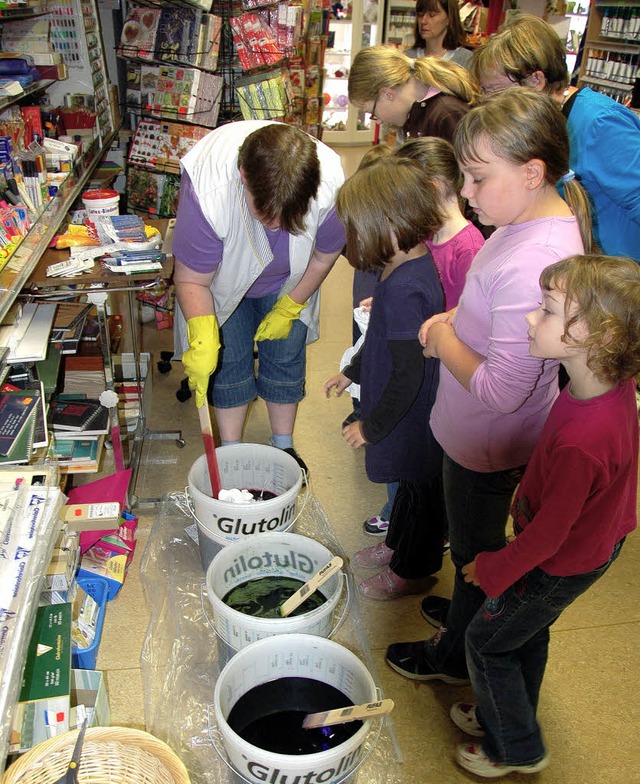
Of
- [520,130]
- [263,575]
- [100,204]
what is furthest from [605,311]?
[100,204]

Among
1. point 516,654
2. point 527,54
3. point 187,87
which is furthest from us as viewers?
point 187,87

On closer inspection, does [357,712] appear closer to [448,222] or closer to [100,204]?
[448,222]

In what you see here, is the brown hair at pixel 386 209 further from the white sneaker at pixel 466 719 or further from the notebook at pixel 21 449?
the white sneaker at pixel 466 719

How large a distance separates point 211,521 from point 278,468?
296 mm

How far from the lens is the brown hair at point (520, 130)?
1.25 metres

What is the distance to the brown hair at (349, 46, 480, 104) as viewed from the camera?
2320 mm

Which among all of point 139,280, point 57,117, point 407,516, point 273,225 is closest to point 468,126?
point 273,225

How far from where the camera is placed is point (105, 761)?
1085 mm

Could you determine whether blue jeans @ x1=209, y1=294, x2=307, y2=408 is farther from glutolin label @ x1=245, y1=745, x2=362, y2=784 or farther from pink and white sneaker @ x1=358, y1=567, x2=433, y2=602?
glutolin label @ x1=245, y1=745, x2=362, y2=784

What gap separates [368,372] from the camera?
5.94ft

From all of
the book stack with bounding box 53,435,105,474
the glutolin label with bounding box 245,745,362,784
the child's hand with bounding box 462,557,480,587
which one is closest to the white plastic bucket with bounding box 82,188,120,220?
the book stack with bounding box 53,435,105,474

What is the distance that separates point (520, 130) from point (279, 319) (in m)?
1.20

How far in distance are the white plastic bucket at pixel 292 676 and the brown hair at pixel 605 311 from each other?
733 mm

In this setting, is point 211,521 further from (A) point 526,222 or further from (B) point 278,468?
(A) point 526,222
